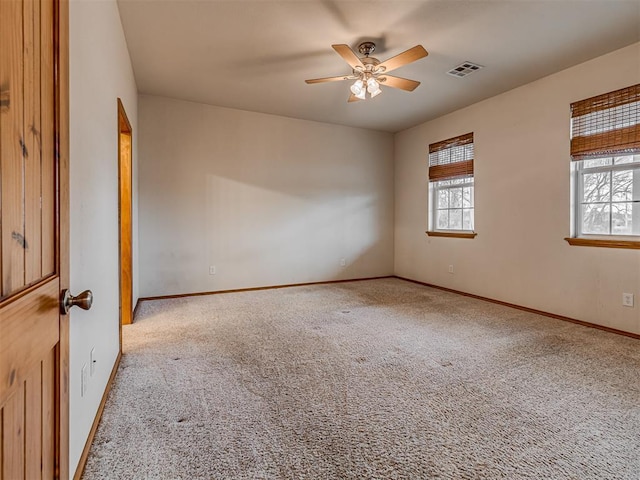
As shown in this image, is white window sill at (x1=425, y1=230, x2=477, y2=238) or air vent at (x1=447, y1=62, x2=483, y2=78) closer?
air vent at (x1=447, y1=62, x2=483, y2=78)

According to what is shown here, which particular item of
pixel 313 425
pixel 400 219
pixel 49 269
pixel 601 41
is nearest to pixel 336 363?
pixel 313 425

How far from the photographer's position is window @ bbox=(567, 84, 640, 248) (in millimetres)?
3051

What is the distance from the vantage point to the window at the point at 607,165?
3051 mm

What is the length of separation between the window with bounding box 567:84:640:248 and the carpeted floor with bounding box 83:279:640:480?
3.42 ft

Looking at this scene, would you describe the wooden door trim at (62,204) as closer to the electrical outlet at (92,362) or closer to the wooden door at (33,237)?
the wooden door at (33,237)

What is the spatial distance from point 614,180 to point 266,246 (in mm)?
4102

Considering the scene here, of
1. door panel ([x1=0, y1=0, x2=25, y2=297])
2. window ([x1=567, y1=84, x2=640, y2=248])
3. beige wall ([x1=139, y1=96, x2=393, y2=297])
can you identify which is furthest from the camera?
beige wall ([x1=139, y1=96, x2=393, y2=297])

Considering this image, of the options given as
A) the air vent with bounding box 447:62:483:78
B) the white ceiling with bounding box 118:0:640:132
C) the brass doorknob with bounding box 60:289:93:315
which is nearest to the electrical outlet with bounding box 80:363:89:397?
the brass doorknob with bounding box 60:289:93:315

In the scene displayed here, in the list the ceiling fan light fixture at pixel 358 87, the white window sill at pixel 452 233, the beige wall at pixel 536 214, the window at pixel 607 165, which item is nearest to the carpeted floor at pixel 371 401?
the beige wall at pixel 536 214

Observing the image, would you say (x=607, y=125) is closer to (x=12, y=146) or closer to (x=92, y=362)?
(x=12, y=146)

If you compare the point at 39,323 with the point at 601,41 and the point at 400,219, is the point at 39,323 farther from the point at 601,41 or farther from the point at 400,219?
the point at 400,219

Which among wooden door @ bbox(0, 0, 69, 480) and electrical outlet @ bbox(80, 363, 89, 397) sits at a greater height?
wooden door @ bbox(0, 0, 69, 480)

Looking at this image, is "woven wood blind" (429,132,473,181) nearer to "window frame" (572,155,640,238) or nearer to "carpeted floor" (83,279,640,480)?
"window frame" (572,155,640,238)

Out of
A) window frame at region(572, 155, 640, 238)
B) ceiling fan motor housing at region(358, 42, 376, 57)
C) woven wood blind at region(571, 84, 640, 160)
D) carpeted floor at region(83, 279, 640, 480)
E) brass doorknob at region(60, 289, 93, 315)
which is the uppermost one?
ceiling fan motor housing at region(358, 42, 376, 57)
